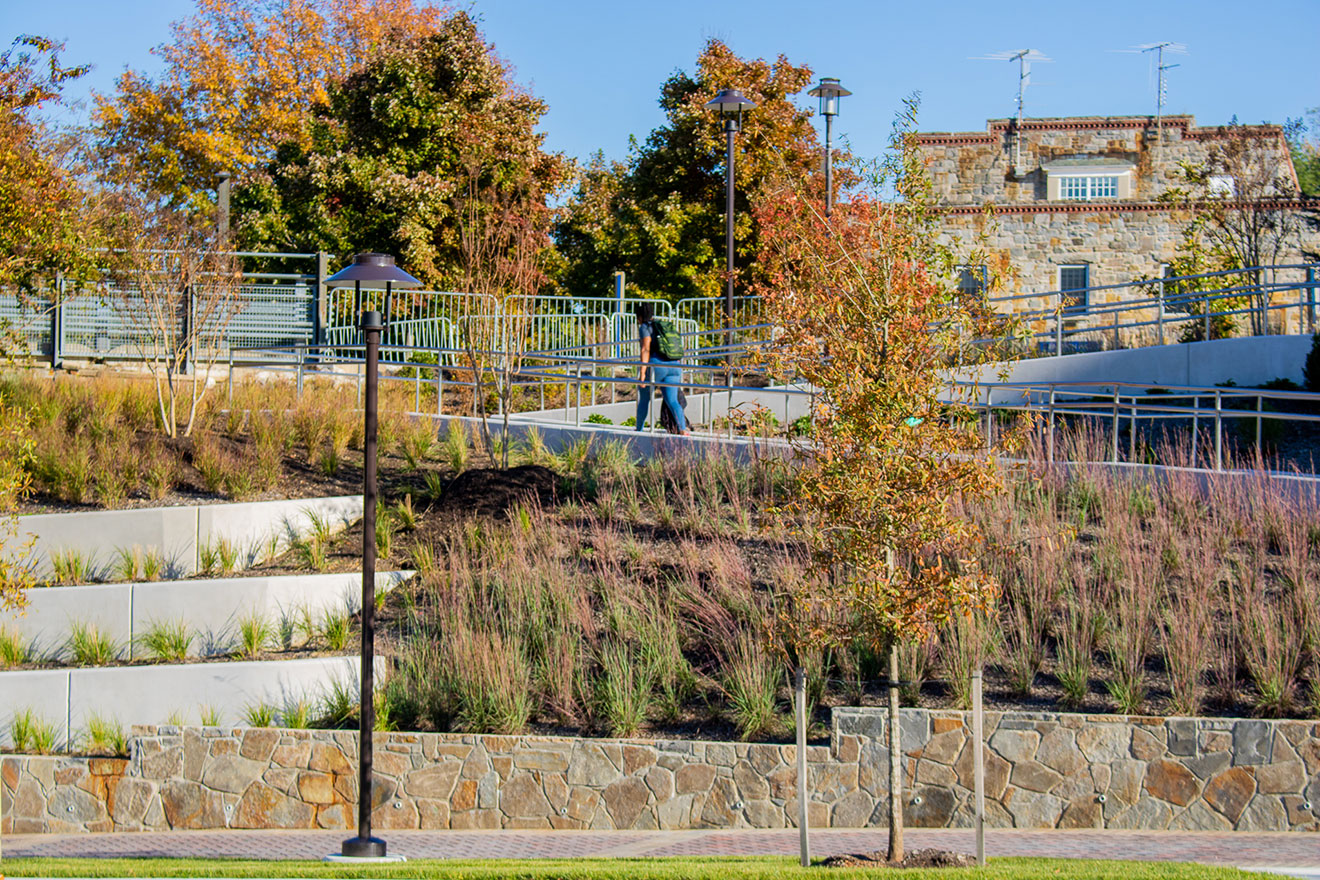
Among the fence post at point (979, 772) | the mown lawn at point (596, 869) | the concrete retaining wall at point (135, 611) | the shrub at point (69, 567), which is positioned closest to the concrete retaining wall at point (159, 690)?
the concrete retaining wall at point (135, 611)

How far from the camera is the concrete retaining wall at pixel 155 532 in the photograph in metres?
12.4

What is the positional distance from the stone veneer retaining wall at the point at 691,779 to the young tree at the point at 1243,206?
60.0 feet

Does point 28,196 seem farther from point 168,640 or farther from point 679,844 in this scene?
point 679,844

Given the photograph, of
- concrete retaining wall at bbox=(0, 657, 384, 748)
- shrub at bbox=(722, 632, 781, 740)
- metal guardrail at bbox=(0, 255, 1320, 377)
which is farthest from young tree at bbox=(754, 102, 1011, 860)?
metal guardrail at bbox=(0, 255, 1320, 377)

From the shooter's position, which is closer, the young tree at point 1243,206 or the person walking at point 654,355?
the person walking at point 654,355

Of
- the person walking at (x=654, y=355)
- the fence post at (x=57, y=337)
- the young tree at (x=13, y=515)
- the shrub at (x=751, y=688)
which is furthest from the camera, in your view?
the fence post at (x=57, y=337)

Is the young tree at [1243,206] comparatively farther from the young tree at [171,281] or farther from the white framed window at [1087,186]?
the young tree at [171,281]

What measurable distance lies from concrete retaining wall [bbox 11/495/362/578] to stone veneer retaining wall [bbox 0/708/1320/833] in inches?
108

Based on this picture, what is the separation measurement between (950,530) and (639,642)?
12.1ft

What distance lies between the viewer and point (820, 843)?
8500 mm

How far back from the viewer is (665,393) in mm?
15688

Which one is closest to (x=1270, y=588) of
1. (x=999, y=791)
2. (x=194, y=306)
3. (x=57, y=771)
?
(x=999, y=791)

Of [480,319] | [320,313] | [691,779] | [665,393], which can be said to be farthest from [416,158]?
[691,779]

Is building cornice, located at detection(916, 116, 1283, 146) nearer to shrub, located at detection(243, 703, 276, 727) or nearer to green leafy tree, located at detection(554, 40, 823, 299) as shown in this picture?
green leafy tree, located at detection(554, 40, 823, 299)
